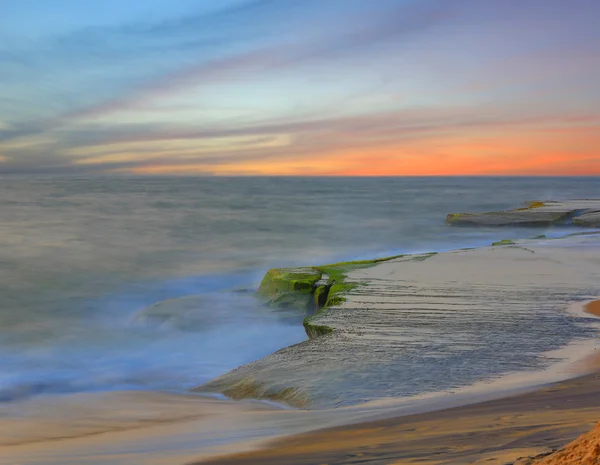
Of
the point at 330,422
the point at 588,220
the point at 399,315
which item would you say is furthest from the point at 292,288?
the point at 588,220

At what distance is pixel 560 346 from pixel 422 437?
345cm

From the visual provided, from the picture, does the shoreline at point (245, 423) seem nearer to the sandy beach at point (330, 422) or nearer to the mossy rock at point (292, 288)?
the sandy beach at point (330, 422)

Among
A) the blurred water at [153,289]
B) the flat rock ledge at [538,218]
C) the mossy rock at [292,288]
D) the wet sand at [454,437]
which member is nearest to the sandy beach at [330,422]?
the wet sand at [454,437]

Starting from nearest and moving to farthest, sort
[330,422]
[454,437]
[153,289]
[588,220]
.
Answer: [454,437], [330,422], [153,289], [588,220]

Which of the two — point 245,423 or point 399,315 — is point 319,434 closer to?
point 245,423

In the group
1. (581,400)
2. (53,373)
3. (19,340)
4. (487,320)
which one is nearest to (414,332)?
(487,320)

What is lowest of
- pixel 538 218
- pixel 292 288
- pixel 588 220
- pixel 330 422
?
pixel 588 220

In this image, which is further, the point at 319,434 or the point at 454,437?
the point at 319,434

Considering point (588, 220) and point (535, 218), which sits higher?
point (535, 218)

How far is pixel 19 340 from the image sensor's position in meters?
10.5

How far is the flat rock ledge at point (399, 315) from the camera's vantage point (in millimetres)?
5805

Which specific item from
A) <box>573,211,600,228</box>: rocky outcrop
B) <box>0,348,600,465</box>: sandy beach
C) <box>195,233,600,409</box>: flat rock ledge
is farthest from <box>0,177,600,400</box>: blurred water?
<box>0,348,600,465</box>: sandy beach

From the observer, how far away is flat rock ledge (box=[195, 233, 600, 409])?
5.80 m

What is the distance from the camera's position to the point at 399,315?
809 centimetres
